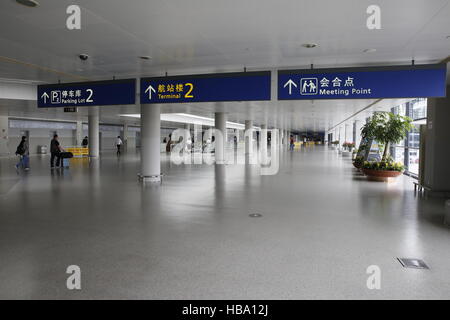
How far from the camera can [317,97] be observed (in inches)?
289

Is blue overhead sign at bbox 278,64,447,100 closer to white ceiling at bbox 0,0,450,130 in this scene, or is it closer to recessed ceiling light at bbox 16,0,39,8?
white ceiling at bbox 0,0,450,130

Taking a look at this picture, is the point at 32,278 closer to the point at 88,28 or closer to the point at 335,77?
the point at 88,28

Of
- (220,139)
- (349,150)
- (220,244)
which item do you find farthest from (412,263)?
(349,150)

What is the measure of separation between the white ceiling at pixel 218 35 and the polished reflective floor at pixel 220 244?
11.6 ft

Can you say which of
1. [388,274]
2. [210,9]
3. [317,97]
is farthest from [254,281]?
[317,97]

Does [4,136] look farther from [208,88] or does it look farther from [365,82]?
[365,82]

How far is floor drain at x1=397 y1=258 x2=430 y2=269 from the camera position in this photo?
421cm

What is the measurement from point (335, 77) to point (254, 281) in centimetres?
520

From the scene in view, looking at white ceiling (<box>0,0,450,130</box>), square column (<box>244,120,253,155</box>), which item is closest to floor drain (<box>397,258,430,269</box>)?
white ceiling (<box>0,0,450,130</box>)

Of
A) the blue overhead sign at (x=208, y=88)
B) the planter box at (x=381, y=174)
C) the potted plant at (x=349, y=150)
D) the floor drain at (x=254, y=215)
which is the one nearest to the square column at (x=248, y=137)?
the potted plant at (x=349, y=150)

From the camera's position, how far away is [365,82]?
7055mm

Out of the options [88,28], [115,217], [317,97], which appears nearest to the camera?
[88,28]

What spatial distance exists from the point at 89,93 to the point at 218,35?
4969mm

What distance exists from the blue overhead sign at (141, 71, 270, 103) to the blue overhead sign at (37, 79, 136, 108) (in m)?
0.58
